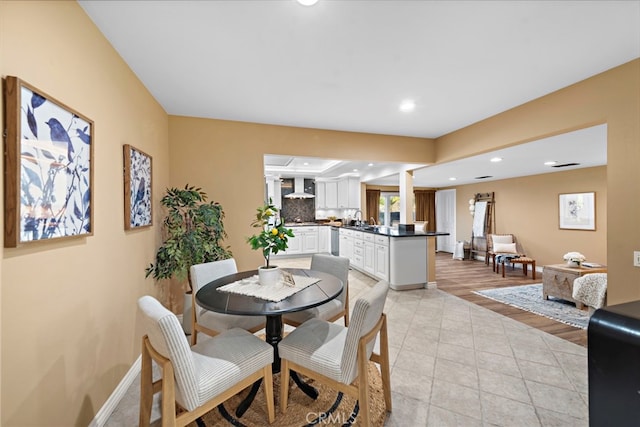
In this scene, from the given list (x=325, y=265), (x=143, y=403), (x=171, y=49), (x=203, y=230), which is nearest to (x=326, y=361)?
(x=143, y=403)

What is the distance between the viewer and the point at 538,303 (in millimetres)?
4004

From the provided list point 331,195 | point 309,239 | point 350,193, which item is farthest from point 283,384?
point 331,195

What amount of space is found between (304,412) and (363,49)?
2.48 meters

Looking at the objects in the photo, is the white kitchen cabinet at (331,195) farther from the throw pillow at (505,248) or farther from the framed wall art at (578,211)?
the framed wall art at (578,211)

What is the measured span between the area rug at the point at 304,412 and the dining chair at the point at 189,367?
0.12 meters

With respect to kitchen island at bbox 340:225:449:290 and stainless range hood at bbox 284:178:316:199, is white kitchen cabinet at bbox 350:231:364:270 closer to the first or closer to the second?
kitchen island at bbox 340:225:449:290

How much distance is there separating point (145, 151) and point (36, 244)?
1562 mm

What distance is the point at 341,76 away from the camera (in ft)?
7.69

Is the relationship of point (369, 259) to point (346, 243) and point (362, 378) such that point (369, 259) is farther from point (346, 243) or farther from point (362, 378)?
point (362, 378)

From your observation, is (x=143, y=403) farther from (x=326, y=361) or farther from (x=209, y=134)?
(x=209, y=134)

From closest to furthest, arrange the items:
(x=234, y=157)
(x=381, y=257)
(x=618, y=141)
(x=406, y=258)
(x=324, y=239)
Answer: (x=618, y=141) < (x=234, y=157) < (x=406, y=258) < (x=381, y=257) < (x=324, y=239)

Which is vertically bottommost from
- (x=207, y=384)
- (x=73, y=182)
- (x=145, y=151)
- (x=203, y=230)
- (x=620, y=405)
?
(x=207, y=384)

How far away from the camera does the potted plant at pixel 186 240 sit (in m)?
2.64

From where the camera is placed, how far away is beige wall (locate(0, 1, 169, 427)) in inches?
43.1
